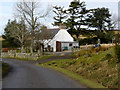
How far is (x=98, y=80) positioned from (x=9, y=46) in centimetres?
5332

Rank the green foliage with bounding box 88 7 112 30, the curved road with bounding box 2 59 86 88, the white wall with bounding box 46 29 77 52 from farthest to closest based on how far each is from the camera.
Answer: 1. the green foliage with bounding box 88 7 112 30
2. the white wall with bounding box 46 29 77 52
3. the curved road with bounding box 2 59 86 88

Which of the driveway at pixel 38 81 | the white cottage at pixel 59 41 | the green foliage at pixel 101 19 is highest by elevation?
the green foliage at pixel 101 19

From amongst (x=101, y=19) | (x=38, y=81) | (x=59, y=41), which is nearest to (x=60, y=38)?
(x=59, y=41)

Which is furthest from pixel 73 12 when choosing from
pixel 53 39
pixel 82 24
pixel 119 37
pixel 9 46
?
pixel 119 37

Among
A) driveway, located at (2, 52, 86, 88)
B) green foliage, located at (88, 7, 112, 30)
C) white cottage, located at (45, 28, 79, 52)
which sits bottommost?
driveway, located at (2, 52, 86, 88)

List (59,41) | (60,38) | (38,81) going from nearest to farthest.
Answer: (38,81)
(59,41)
(60,38)

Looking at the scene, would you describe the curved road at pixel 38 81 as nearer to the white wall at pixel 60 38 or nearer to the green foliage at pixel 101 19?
the white wall at pixel 60 38

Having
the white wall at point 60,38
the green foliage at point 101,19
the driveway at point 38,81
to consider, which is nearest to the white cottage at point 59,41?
the white wall at point 60,38

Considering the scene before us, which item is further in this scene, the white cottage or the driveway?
the white cottage

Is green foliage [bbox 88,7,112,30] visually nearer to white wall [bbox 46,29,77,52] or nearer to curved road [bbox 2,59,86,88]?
white wall [bbox 46,29,77,52]

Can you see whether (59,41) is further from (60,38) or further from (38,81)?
(38,81)

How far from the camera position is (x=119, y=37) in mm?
15562

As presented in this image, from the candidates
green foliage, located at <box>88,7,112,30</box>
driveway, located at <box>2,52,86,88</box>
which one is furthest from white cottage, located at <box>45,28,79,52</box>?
driveway, located at <box>2,52,86,88</box>

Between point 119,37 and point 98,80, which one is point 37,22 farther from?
point 98,80
